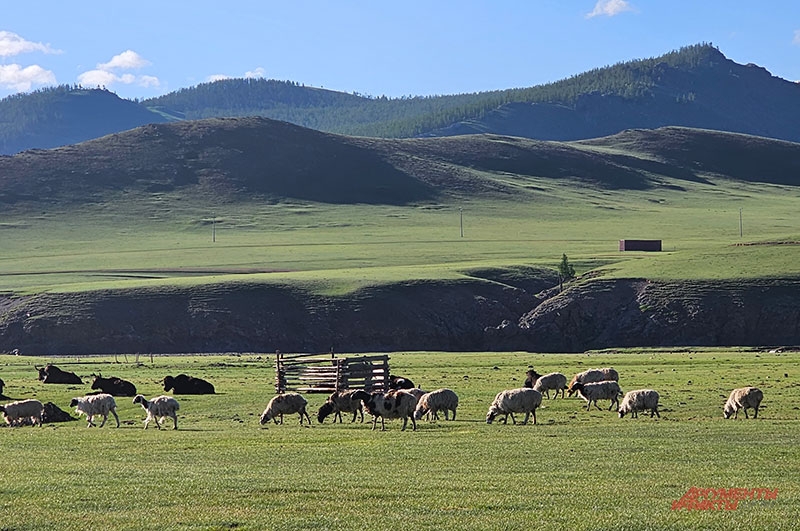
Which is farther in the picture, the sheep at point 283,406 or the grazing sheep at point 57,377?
the grazing sheep at point 57,377

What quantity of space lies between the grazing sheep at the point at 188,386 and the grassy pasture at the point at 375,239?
5395cm

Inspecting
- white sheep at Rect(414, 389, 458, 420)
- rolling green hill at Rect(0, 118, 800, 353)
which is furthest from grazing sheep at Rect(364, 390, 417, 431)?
rolling green hill at Rect(0, 118, 800, 353)

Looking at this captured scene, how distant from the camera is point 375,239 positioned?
14275cm

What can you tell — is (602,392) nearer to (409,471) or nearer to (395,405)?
(395,405)

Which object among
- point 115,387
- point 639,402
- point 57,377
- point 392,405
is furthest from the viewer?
point 57,377

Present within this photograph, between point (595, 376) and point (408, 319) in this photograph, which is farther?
point (408, 319)

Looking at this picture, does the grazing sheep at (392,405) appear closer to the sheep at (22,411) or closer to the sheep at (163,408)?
the sheep at (163,408)

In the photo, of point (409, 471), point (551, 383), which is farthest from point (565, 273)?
point (409, 471)

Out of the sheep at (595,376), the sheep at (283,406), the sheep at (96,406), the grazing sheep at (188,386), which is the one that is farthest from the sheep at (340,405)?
the sheep at (595,376)

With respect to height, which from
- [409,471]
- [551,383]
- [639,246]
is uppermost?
[639,246]

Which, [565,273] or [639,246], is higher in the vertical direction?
[639,246]

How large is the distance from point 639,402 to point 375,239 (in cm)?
11178

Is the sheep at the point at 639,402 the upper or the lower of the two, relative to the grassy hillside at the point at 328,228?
lower

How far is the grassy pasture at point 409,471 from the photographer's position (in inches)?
617
